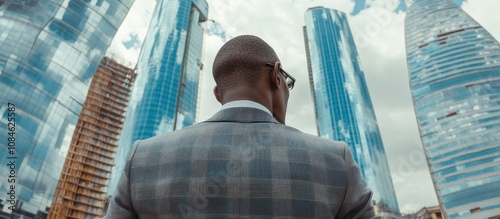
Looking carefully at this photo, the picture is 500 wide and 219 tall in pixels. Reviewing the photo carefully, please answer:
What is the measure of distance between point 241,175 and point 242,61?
0.72 meters

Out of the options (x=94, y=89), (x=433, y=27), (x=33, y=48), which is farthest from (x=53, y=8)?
(x=433, y=27)

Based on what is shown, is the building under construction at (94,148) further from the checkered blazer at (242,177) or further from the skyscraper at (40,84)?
the checkered blazer at (242,177)

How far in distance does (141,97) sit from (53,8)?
58697 mm

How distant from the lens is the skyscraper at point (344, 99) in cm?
10412

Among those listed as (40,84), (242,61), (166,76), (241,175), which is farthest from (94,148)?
(241,175)

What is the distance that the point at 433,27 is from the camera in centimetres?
9669

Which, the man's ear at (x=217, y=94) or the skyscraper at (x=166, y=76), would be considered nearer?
the man's ear at (x=217, y=94)

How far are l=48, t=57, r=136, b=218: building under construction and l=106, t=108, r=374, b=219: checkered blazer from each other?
66.9 metres

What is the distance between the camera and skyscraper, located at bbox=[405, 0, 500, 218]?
70.7m

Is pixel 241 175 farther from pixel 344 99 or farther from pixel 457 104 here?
pixel 344 99

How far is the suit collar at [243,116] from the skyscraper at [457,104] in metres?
82.7

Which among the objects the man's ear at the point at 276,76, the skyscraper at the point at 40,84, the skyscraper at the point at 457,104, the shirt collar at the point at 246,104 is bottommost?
the shirt collar at the point at 246,104

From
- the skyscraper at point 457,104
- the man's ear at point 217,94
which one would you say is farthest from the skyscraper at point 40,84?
the skyscraper at point 457,104

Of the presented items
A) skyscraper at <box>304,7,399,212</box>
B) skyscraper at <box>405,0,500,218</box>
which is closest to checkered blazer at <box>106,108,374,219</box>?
skyscraper at <box>405,0,500,218</box>
